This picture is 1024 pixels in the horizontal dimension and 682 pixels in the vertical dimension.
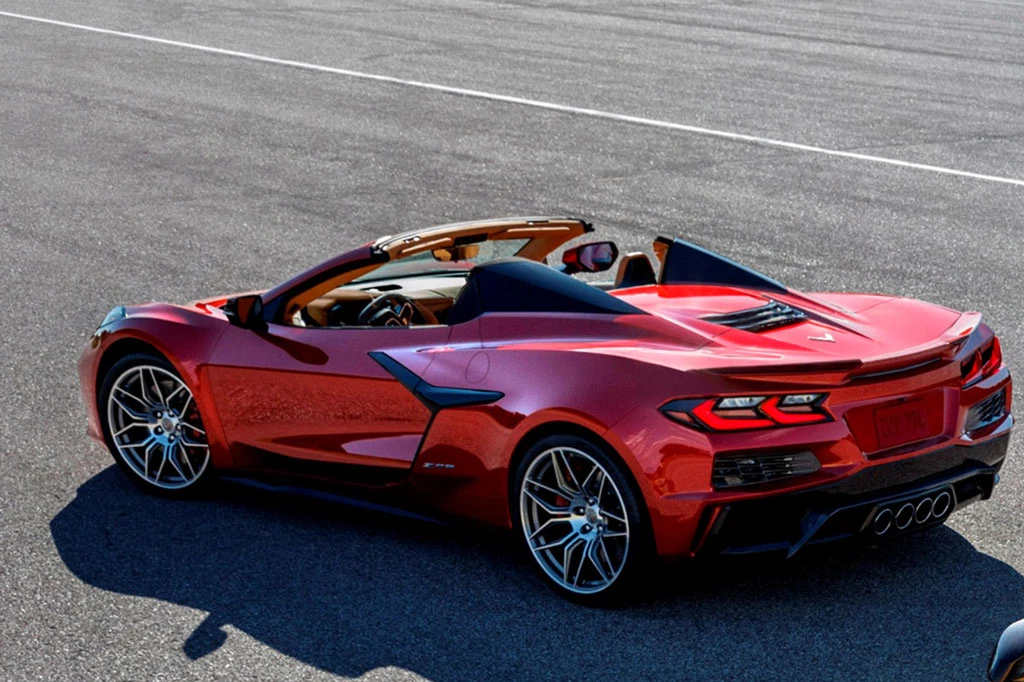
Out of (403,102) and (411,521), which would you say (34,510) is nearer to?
(411,521)

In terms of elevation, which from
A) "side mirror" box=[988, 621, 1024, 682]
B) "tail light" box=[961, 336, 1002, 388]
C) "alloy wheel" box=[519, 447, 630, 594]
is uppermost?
"side mirror" box=[988, 621, 1024, 682]

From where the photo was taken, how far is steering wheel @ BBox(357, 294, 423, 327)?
6.96 m

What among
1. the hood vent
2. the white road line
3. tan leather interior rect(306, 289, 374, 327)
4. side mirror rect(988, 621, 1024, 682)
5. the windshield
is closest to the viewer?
side mirror rect(988, 621, 1024, 682)

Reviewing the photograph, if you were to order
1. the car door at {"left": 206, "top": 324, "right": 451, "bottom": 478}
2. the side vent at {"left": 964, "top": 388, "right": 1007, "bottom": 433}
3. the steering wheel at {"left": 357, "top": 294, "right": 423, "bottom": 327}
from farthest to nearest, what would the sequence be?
the steering wheel at {"left": 357, "top": 294, "right": 423, "bottom": 327} → the car door at {"left": 206, "top": 324, "right": 451, "bottom": 478} → the side vent at {"left": 964, "top": 388, "right": 1007, "bottom": 433}

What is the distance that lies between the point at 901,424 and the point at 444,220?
8185 mm

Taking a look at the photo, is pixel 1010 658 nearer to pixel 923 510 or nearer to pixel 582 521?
pixel 923 510

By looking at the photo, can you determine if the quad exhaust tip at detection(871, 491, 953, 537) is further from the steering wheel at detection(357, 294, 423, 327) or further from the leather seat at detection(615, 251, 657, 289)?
the steering wheel at detection(357, 294, 423, 327)

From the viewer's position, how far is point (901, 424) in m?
5.70

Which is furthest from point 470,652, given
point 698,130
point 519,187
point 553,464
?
point 698,130

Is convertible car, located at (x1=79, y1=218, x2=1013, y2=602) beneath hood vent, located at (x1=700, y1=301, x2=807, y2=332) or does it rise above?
beneath

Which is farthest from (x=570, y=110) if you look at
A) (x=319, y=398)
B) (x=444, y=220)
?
(x=319, y=398)

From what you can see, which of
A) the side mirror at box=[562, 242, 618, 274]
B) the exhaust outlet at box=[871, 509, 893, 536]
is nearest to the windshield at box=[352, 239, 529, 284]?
the side mirror at box=[562, 242, 618, 274]

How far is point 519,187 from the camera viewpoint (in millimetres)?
14812

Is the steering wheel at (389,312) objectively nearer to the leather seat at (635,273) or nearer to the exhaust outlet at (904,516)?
the leather seat at (635,273)
